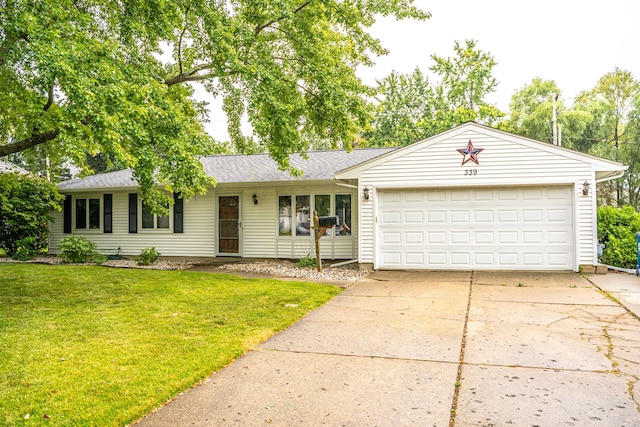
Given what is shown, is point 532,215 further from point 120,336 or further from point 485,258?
point 120,336

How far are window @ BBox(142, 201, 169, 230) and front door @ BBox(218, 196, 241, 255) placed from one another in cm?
190

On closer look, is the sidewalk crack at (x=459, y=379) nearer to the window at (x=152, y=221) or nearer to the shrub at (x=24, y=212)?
the window at (x=152, y=221)

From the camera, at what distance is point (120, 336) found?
4895 millimetres

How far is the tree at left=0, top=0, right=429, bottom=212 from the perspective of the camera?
612 centimetres

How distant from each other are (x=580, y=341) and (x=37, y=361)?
548 cm

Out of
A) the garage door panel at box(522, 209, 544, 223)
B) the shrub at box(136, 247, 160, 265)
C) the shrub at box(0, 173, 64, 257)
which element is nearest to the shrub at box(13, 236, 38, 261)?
the shrub at box(0, 173, 64, 257)

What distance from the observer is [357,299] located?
7.14m

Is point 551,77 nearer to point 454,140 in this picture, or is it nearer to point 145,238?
point 454,140

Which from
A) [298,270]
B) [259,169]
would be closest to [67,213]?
[259,169]

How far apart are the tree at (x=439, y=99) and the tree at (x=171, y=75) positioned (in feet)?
55.1

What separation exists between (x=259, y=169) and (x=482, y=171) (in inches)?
275

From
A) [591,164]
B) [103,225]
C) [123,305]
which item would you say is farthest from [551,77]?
[123,305]

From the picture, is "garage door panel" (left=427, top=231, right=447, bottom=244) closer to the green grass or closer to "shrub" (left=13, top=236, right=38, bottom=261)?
the green grass

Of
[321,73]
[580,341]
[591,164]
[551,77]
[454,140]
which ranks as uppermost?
[551,77]
